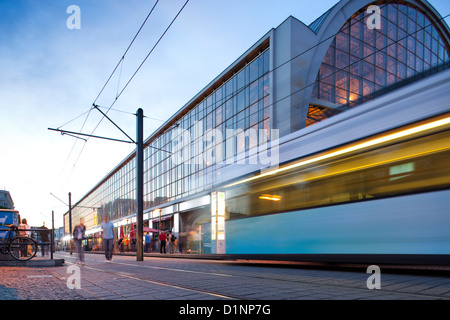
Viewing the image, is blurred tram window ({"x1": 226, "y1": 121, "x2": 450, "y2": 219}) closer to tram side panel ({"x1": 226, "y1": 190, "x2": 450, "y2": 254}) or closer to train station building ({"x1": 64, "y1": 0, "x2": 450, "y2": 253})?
tram side panel ({"x1": 226, "y1": 190, "x2": 450, "y2": 254})

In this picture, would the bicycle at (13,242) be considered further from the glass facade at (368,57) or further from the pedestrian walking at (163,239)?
the glass facade at (368,57)

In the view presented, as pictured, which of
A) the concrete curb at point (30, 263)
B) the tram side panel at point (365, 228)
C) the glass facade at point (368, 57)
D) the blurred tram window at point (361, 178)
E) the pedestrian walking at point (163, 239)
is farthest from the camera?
the glass facade at point (368, 57)

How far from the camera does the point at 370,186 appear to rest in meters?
5.98

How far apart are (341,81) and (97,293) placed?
26695 millimetres

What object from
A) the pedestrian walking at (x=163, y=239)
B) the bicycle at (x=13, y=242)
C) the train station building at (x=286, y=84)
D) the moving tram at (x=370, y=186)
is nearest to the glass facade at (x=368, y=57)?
the train station building at (x=286, y=84)

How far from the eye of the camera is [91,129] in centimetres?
1875

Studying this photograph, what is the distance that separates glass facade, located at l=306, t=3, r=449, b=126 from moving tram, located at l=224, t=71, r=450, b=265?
17058 mm

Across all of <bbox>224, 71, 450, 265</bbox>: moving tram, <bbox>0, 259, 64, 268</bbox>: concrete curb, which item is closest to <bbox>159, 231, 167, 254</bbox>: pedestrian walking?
<bbox>0, 259, 64, 268</bbox>: concrete curb

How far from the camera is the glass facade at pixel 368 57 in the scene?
26.6 m

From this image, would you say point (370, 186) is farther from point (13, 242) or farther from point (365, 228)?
point (13, 242)

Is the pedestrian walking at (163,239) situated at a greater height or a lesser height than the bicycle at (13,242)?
lesser

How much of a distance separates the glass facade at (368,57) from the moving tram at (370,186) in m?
17.1

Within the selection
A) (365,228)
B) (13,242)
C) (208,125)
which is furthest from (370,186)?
(208,125)

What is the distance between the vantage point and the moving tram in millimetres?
5070
